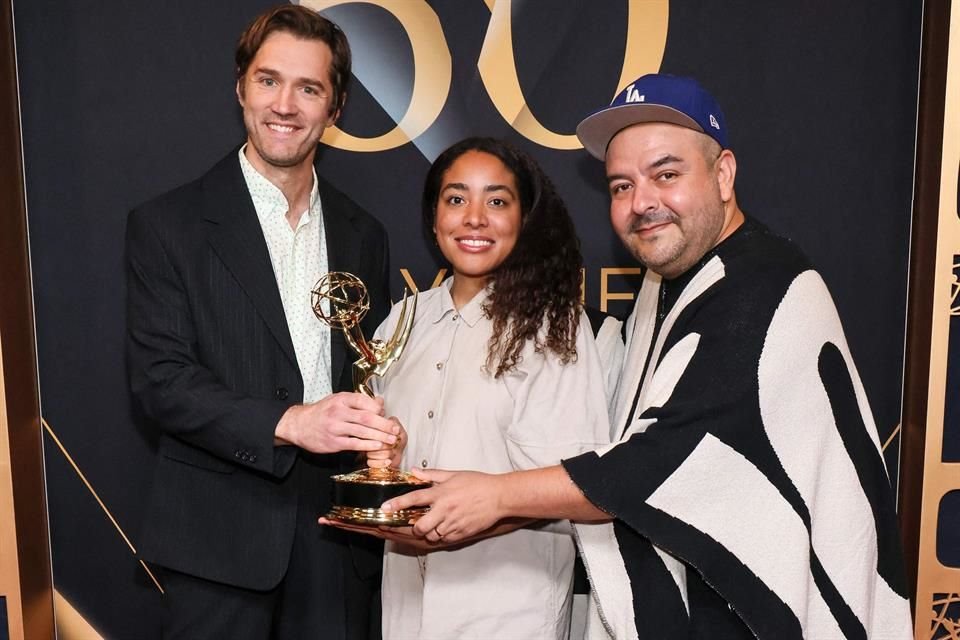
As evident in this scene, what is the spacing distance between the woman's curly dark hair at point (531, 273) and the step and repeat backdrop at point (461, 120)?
838 mm

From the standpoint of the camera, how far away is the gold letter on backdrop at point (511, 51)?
3166mm

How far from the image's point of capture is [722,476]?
1873 millimetres

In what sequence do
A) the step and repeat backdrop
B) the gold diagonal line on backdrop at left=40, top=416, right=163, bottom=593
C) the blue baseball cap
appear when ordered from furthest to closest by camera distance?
the gold diagonal line on backdrop at left=40, top=416, right=163, bottom=593 → the step and repeat backdrop → the blue baseball cap

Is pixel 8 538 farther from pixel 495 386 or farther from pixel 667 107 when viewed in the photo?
pixel 667 107

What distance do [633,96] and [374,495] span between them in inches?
42.7

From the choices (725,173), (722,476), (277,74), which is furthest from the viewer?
(277,74)

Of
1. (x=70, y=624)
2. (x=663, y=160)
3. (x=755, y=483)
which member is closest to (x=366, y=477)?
(x=755, y=483)

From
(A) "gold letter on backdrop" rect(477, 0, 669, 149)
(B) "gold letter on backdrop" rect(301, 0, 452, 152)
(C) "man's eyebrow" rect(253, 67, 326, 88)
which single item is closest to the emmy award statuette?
(C) "man's eyebrow" rect(253, 67, 326, 88)

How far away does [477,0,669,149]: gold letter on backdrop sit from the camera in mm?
3166

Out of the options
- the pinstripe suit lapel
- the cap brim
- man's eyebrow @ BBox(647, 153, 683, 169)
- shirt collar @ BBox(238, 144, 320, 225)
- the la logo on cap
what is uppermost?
the la logo on cap

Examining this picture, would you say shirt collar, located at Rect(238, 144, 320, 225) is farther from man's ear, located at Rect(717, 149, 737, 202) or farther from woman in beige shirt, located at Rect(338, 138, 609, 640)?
man's ear, located at Rect(717, 149, 737, 202)

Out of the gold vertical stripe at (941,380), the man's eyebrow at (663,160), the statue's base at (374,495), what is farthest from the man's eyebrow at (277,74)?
the gold vertical stripe at (941,380)

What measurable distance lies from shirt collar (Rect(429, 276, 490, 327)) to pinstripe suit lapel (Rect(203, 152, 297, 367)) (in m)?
0.40

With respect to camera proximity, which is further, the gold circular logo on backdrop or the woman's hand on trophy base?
the gold circular logo on backdrop
